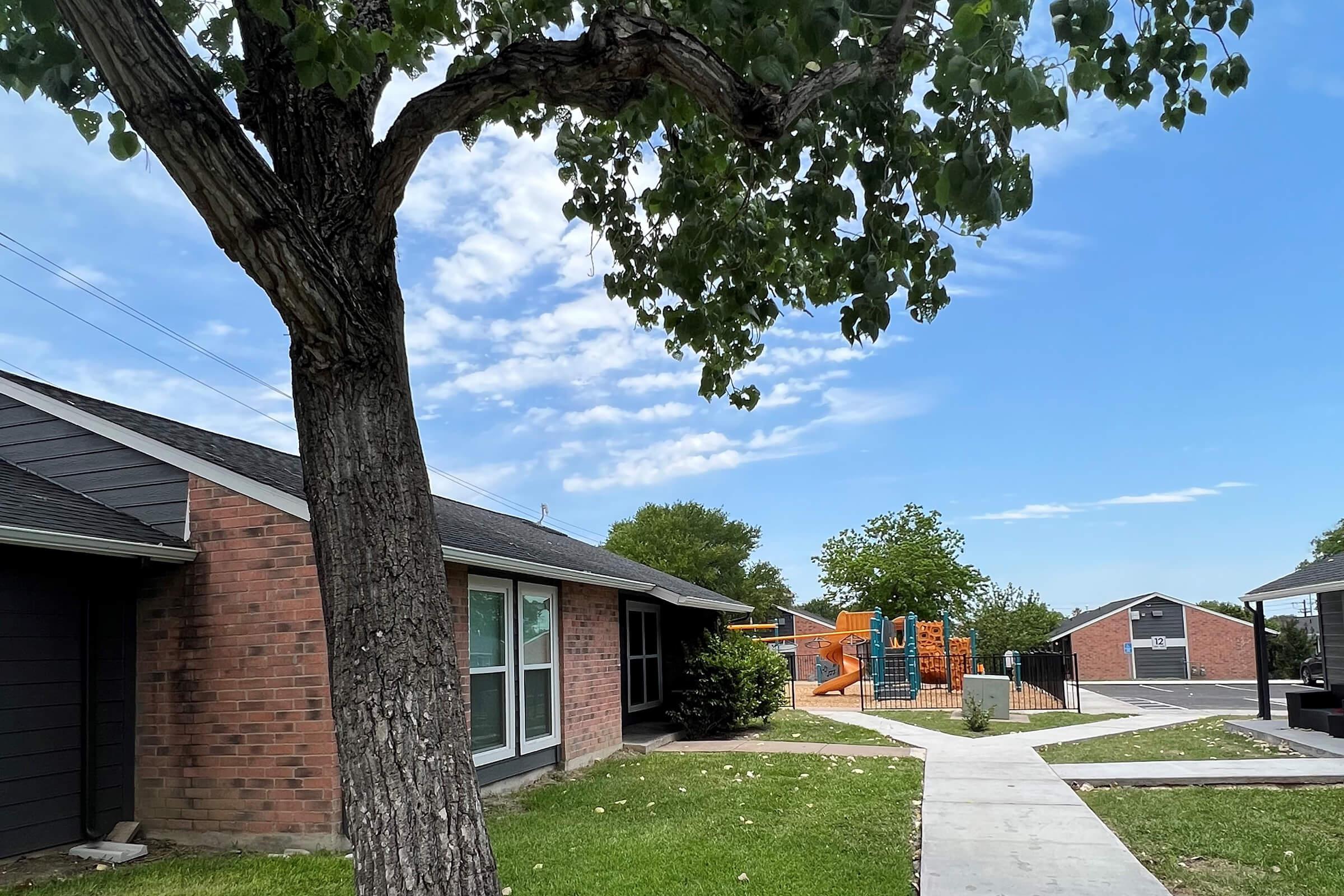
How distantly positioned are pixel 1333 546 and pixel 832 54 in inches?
2883

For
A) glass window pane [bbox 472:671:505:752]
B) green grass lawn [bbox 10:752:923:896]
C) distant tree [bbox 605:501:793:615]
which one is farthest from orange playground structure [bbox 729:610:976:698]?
distant tree [bbox 605:501:793:615]

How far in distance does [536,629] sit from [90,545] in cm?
488

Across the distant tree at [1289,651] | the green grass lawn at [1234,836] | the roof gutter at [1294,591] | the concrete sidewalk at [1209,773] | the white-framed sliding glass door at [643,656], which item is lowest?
the distant tree at [1289,651]

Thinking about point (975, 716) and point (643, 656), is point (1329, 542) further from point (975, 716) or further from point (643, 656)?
point (643, 656)

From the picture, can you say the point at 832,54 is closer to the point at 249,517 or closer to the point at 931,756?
the point at 249,517

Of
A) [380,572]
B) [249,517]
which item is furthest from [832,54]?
[249,517]

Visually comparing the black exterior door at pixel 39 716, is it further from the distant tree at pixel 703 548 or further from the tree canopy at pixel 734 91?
the distant tree at pixel 703 548

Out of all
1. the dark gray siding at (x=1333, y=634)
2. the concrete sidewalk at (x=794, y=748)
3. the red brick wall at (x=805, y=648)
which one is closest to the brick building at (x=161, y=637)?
the concrete sidewalk at (x=794, y=748)

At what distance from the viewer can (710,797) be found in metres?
→ 9.08

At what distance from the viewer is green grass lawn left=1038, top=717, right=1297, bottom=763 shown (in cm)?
1202

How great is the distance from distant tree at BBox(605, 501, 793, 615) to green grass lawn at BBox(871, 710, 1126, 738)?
3421 cm

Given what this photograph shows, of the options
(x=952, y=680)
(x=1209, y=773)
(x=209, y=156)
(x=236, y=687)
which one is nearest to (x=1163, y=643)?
(x=952, y=680)

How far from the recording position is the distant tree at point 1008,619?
1302 inches

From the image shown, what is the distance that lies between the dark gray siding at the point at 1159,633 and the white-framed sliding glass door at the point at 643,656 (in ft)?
121
